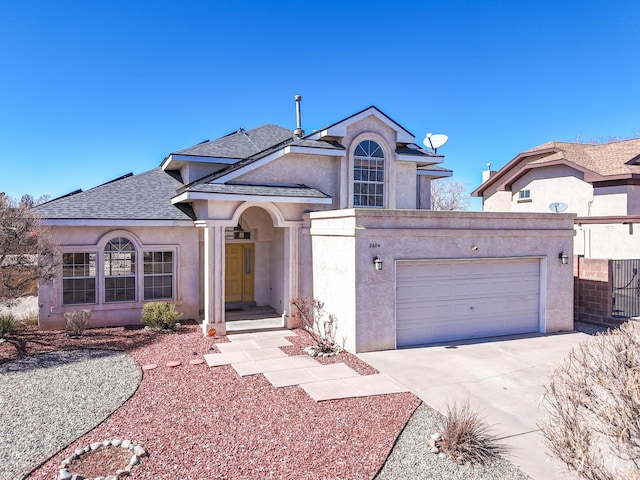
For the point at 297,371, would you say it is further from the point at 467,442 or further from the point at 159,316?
the point at 159,316

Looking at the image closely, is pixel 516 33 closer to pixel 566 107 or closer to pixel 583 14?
pixel 583 14

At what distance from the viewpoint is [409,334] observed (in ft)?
39.8

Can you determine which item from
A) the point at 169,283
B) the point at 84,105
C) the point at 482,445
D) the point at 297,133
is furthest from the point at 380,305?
the point at 84,105

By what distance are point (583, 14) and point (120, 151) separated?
33.0m

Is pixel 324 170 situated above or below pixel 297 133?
below

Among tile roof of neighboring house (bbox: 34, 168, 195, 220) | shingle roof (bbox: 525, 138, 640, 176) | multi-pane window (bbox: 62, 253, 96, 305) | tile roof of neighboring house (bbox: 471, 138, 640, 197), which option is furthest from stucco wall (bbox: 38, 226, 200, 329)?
shingle roof (bbox: 525, 138, 640, 176)

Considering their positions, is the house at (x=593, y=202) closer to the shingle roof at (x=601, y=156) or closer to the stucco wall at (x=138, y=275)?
the shingle roof at (x=601, y=156)

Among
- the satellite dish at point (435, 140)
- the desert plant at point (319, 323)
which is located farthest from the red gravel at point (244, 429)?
the satellite dish at point (435, 140)

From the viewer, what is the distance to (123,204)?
1526cm

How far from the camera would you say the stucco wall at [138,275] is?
13984 mm

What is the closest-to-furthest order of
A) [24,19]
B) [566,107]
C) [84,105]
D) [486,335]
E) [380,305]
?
[380,305] → [486,335] → [24,19] → [84,105] → [566,107]

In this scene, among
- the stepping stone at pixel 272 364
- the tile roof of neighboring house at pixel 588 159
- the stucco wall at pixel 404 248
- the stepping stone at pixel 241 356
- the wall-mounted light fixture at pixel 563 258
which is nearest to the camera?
the stepping stone at pixel 272 364

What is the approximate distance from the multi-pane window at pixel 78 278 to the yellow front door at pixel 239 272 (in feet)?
16.3

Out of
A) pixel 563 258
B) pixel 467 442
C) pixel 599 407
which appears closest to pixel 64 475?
pixel 467 442
